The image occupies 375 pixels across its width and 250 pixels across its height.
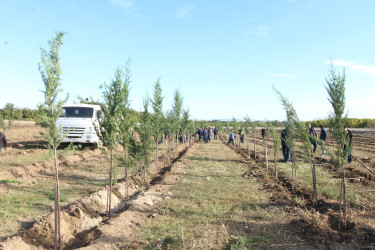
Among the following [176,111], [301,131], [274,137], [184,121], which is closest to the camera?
[301,131]

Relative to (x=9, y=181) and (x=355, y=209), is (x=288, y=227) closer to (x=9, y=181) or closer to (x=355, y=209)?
(x=355, y=209)

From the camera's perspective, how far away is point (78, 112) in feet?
55.7

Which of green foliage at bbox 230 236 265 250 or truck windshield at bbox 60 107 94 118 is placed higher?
truck windshield at bbox 60 107 94 118

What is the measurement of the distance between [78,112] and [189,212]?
13089mm

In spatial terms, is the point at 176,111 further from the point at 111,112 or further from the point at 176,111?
the point at 111,112

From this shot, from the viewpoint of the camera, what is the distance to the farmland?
16.2ft

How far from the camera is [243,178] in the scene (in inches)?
417

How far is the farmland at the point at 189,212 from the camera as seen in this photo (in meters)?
4.94

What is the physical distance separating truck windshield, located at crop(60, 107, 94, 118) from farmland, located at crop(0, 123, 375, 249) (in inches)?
234

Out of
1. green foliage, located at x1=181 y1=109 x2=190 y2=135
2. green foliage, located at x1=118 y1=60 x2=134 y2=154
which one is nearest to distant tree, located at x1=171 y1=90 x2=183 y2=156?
green foliage, located at x1=181 y1=109 x2=190 y2=135

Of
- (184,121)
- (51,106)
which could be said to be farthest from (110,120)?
(184,121)

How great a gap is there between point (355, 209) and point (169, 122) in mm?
9708

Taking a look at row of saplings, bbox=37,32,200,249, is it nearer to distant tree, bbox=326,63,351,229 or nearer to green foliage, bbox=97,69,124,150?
green foliage, bbox=97,69,124,150

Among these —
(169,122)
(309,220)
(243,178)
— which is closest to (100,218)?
(309,220)
